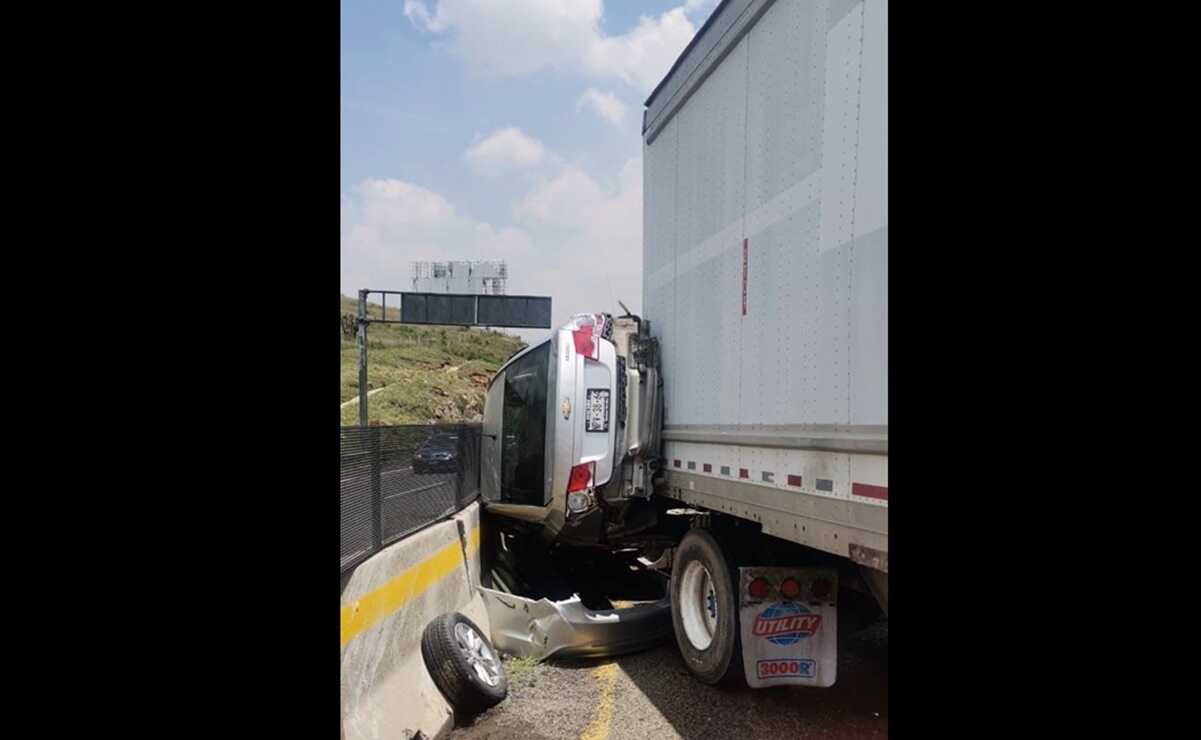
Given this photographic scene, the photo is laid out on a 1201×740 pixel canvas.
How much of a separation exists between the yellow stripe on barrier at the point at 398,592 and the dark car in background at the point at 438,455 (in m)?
0.61

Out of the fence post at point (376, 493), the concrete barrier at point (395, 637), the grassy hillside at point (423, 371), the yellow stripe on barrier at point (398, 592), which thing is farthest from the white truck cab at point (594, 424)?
the grassy hillside at point (423, 371)

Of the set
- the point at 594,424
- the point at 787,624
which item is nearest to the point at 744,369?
the point at 787,624

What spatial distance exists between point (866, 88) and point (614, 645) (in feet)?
13.2

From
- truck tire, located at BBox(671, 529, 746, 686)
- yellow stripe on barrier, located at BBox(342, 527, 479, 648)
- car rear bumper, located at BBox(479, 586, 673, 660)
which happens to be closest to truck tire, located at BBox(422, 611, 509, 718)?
yellow stripe on barrier, located at BBox(342, 527, 479, 648)

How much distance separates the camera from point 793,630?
4.36 meters

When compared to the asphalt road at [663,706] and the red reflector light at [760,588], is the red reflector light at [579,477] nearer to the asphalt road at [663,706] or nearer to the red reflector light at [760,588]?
the asphalt road at [663,706]

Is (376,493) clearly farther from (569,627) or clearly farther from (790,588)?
(790,588)

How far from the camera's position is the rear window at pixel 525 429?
6457mm

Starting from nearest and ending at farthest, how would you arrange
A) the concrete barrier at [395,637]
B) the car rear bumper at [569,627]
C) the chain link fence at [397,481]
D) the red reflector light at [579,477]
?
the concrete barrier at [395,637] → the chain link fence at [397,481] → the car rear bumper at [569,627] → the red reflector light at [579,477]

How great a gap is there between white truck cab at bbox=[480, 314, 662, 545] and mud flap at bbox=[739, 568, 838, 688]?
73.6 inches

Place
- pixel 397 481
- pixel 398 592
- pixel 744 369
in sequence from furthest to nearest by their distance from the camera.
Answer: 1. pixel 397 481
2. pixel 744 369
3. pixel 398 592

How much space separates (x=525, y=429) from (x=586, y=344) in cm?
103
